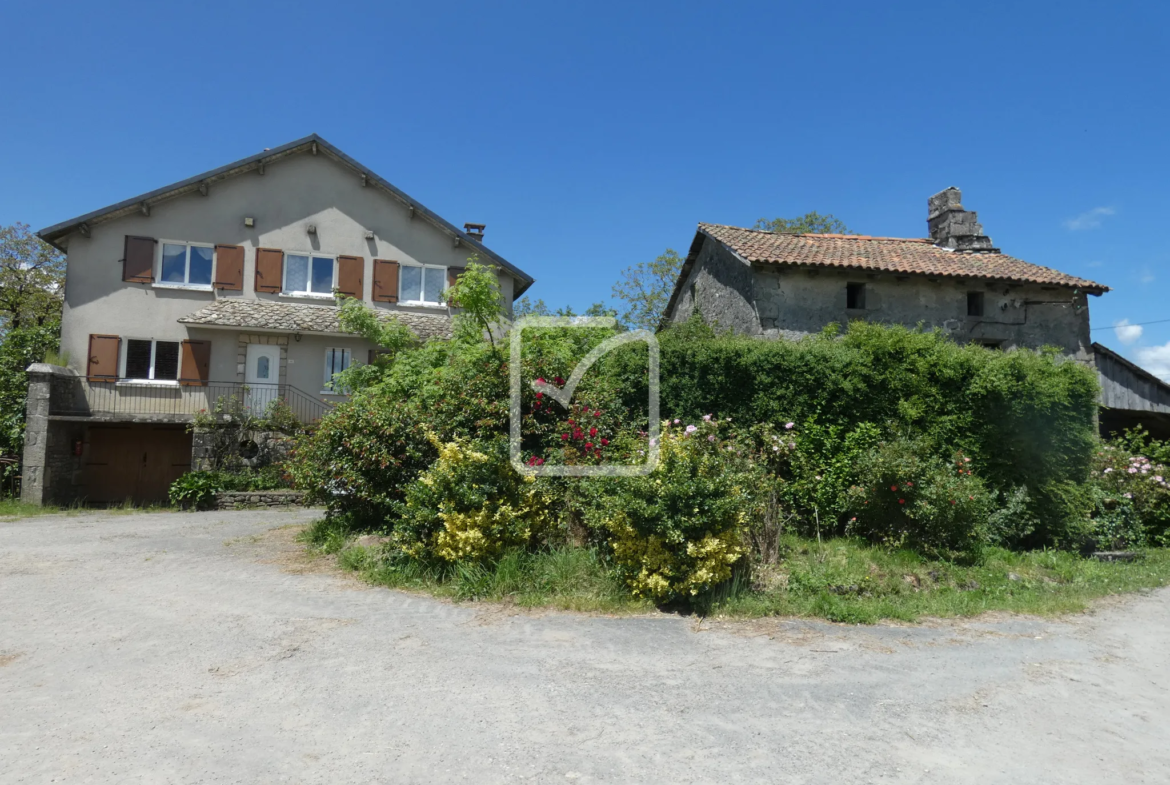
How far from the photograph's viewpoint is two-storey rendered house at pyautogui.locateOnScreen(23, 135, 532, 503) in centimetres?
2003

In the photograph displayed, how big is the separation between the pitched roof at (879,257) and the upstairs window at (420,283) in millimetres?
8368

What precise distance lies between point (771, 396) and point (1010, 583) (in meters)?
3.57

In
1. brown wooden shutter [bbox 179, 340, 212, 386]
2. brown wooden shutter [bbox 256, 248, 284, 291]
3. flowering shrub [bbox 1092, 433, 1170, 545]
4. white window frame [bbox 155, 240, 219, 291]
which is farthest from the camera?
brown wooden shutter [bbox 256, 248, 284, 291]

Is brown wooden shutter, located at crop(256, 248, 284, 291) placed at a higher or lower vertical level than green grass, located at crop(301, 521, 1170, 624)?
higher

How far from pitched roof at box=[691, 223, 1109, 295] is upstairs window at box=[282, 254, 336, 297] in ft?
37.3

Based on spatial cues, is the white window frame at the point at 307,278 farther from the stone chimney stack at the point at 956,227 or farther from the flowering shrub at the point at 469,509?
the stone chimney stack at the point at 956,227

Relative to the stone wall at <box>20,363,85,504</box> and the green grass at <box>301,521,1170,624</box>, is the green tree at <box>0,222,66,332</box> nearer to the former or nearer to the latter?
the stone wall at <box>20,363,85,504</box>

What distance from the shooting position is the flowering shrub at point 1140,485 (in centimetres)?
1162

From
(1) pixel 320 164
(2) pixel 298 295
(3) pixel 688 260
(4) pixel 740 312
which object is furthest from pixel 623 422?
(1) pixel 320 164

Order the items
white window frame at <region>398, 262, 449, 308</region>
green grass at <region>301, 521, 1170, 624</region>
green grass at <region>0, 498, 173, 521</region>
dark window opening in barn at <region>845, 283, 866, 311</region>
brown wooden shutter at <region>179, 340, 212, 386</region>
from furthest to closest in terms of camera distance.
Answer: white window frame at <region>398, 262, 449, 308</region> → brown wooden shutter at <region>179, 340, 212, 386</region> → dark window opening in barn at <region>845, 283, 866, 311</region> → green grass at <region>0, 498, 173, 521</region> → green grass at <region>301, 521, 1170, 624</region>

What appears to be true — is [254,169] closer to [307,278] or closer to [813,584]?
[307,278]

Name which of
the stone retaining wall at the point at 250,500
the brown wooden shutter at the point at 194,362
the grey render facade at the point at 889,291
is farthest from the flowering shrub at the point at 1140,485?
the brown wooden shutter at the point at 194,362

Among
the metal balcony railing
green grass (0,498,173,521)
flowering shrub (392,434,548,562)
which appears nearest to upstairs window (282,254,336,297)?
the metal balcony railing

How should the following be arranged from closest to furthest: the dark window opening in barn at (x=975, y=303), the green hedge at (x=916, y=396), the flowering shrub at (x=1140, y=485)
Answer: the green hedge at (x=916, y=396)
the flowering shrub at (x=1140, y=485)
the dark window opening in barn at (x=975, y=303)
